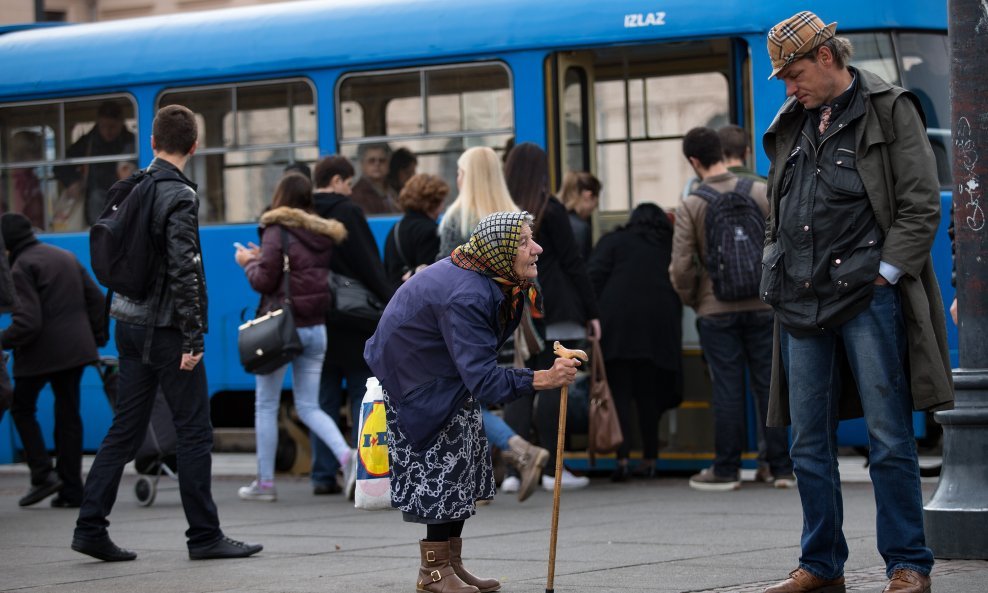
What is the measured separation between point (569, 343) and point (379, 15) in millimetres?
3182

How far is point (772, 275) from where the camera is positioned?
5738 mm

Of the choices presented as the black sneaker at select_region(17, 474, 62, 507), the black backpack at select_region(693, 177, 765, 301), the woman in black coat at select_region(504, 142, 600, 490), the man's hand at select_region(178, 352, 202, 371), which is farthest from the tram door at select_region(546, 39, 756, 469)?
the man's hand at select_region(178, 352, 202, 371)

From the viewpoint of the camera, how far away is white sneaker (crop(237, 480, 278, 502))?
1016 centimetres

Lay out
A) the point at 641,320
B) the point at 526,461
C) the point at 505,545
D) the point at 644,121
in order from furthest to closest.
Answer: the point at 644,121, the point at 641,320, the point at 526,461, the point at 505,545

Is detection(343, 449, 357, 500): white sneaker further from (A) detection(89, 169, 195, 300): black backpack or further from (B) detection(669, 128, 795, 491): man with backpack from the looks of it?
(A) detection(89, 169, 195, 300): black backpack

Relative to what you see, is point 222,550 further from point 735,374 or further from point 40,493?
point 735,374

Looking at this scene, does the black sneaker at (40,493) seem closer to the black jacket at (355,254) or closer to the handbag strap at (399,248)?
the black jacket at (355,254)

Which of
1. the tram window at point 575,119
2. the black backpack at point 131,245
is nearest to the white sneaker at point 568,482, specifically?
the tram window at point 575,119

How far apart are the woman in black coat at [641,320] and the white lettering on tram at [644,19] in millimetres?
1134

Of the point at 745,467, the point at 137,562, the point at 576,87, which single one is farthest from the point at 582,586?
the point at 576,87

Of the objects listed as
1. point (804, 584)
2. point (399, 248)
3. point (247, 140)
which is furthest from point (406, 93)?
point (804, 584)

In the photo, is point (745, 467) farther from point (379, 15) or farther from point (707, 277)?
point (379, 15)

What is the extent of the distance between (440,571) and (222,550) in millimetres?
1655

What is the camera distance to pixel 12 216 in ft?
33.9
